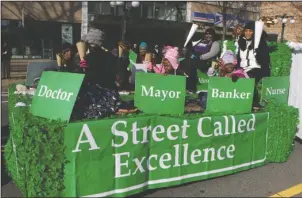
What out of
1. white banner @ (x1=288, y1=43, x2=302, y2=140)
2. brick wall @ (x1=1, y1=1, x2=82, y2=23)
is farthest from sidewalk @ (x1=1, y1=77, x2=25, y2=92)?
white banner @ (x1=288, y1=43, x2=302, y2=140)

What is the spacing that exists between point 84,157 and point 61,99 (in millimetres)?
→ 631

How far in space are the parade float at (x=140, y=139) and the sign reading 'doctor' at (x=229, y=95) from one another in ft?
0.04

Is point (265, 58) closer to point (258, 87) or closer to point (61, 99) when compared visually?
point (258, 87)

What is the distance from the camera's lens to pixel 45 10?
2103cm

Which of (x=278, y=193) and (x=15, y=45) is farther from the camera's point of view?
(x=15, y=45)

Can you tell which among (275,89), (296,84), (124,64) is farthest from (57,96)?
(296,84)

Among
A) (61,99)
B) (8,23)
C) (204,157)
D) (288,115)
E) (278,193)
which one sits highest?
(8,23)

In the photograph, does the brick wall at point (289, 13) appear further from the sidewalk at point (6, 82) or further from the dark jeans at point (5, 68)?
the dark jeans at point (5, 68)

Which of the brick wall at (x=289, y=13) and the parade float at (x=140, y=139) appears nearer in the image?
the parade float at (x=140, y=139)

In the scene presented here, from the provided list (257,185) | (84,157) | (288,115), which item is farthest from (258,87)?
(84,157)

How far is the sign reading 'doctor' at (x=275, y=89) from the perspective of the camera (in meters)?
5.27

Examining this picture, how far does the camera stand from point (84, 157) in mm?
3604

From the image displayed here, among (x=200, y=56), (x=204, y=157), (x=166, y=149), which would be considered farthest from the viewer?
(x=200, y=56)

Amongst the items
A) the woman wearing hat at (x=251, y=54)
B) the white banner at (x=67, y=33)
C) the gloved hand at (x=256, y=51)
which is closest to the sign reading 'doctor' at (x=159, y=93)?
the woman wearing hat at (x=251, y=54)
